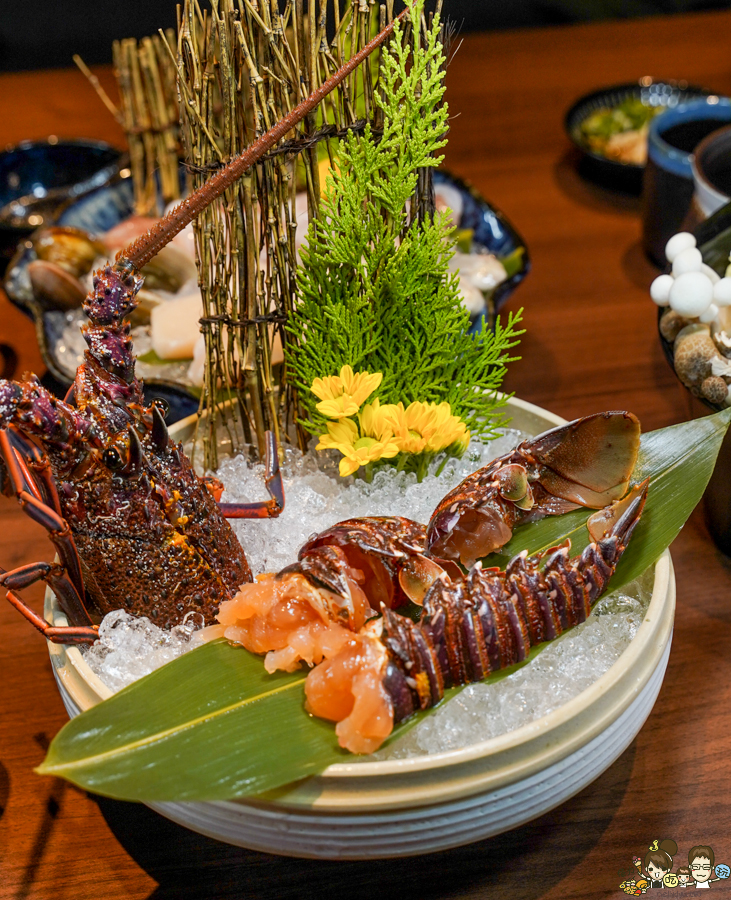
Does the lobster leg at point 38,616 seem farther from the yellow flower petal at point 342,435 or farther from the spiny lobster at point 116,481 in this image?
the yellow flower petal at point 342,435

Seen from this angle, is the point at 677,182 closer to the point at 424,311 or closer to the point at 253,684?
→ the point at 424,311

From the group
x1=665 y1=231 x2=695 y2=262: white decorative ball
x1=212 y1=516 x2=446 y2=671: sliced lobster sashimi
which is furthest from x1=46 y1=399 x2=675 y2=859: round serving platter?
x1=665 y1=231 x2=695 y2=262: white decorative ball

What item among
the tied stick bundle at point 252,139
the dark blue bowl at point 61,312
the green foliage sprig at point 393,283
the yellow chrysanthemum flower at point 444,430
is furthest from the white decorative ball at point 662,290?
the dark blue bowl at point 61,312

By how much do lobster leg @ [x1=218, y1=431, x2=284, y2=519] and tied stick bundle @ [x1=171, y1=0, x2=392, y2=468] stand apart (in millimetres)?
133

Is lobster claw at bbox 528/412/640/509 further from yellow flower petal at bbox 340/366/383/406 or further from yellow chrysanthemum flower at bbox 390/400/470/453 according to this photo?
yellow flower petal at bbox 340/366/383/406

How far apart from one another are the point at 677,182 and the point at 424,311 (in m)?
1.04

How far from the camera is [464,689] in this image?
2.94 ft

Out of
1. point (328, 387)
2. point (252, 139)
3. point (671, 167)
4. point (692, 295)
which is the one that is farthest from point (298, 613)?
point (671, 167)

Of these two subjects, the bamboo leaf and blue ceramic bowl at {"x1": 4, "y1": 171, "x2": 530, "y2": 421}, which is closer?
the bamboo leaf

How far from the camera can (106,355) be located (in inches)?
35.6

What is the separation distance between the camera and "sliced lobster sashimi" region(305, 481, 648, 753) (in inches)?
32.0

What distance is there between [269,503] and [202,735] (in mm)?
354
